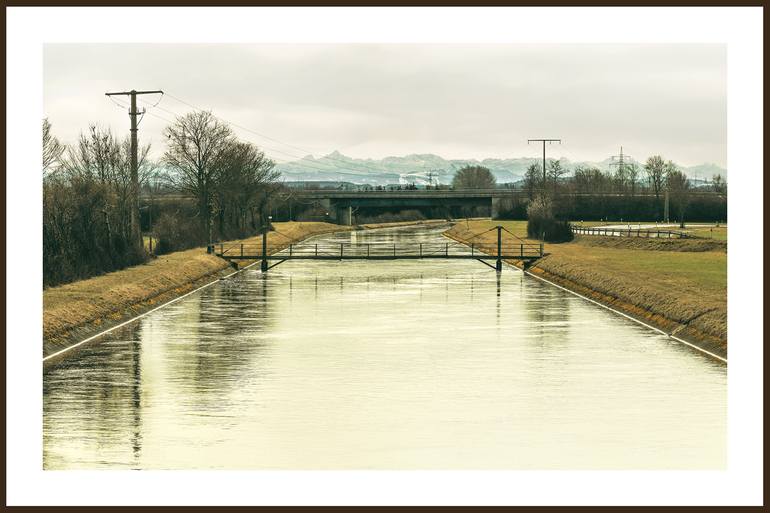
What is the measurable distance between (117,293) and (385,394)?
28246 millimetres

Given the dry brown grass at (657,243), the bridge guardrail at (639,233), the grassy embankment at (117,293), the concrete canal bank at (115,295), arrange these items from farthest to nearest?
1. the bridge guardrail at (639,233)
2. the dry brown grass at (657,243)
3. the grassy embankment at (117,293)
4. the concrete canal bank at (115,295)

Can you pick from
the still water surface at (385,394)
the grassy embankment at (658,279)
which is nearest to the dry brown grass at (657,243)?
the grassy embankment at (658,279)

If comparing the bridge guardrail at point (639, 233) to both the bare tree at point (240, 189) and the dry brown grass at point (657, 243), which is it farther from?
the bare tree at point (240, 189)

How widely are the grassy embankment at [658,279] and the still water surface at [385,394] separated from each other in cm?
207

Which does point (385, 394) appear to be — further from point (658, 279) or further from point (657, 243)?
point (657, 243)

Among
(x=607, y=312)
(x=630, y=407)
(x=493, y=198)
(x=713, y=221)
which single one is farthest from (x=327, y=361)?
(x=493, y=198)

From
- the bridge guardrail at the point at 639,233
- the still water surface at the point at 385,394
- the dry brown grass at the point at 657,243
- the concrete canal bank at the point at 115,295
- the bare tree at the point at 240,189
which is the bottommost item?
the still water surface at the point at 385,394

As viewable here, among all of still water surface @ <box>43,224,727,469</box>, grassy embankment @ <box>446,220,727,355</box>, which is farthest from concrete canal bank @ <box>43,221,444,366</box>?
grassy embankment @ <box>446,220,727,355</box>

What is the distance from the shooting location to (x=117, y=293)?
52188 mm

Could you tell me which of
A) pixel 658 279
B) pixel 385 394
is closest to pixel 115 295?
pixel 385 394

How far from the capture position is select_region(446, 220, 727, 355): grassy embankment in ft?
139

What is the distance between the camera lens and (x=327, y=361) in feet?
109

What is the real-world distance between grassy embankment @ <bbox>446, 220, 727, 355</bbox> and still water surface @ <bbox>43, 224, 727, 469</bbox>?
6.78 feet

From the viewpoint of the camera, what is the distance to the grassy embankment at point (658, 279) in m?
42.2
